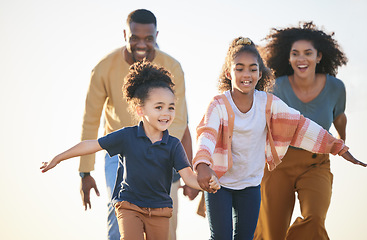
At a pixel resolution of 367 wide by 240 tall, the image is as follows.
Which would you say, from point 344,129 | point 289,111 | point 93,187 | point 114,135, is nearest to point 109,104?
point 93,187

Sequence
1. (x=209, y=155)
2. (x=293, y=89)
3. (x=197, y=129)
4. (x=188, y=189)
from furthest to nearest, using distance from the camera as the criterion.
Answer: (x=293, y=89) → (x=188, y=189) → (x=197, y=129) → (x=209, y=155)

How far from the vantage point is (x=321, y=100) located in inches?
Answer: 273

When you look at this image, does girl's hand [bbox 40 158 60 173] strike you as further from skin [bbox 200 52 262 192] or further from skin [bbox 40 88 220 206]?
skin [bbox 200 52 262 192]

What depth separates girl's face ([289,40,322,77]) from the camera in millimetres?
7000

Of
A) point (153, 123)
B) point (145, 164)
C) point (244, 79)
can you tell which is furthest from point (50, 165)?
point (244, 79)

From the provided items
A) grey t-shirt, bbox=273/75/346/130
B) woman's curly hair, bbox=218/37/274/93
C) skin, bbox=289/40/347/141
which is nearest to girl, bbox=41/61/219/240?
woman's curly hair, bbox=218/37/274/93

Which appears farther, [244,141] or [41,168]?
[244,141]

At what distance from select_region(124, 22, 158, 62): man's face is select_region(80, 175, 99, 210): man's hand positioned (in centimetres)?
133

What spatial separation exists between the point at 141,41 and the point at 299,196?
7.58 feet

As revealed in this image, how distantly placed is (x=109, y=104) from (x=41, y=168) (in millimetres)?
1673

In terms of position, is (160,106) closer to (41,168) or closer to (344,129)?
(41,168)

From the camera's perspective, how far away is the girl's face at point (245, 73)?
552 cm

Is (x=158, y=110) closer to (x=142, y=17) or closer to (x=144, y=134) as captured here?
(x=144, y=134)

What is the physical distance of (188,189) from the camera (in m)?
6.54
